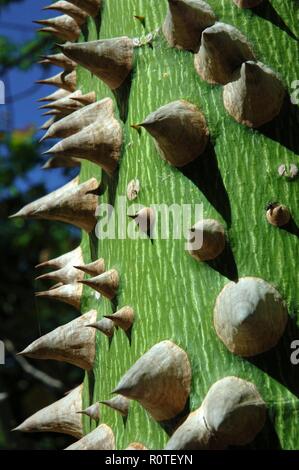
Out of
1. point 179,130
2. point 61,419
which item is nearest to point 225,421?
point 179,130

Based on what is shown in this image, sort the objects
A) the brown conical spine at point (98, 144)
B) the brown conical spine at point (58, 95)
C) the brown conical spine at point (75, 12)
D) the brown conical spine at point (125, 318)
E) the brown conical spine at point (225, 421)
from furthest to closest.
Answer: the brown conical spine at point (58, 95)
the brown conical spine at point (75, 12)
the brown conical spine at point (98, 144)
the brown conical spine at point (125, 318)
the brown conical spine at point (225, 421)

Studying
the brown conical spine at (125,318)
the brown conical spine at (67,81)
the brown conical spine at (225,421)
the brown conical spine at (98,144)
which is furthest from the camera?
the brown conical spine at (67,81)

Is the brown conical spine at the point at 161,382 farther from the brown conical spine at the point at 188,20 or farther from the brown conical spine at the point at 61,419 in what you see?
the brown conical spine at the point at 188,20

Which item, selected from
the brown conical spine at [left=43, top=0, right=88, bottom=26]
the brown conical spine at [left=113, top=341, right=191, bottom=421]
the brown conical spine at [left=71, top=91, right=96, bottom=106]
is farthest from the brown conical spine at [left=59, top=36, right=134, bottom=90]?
the brown conical spine at [left=113, top=341, right=191, bottom=421]

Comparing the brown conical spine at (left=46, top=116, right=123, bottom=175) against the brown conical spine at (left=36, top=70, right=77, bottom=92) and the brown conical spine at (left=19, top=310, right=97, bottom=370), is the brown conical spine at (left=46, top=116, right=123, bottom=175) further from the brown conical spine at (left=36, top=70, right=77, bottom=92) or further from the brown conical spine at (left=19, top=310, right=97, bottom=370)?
the brown conical spine at (left=36, top=70, right=77, bottom=92)

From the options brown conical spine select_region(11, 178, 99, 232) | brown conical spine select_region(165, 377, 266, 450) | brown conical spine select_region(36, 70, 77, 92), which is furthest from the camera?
brown conical spine select_region(36, 70, 77, 92)

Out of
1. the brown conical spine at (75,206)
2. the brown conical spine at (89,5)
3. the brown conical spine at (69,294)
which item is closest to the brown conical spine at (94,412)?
the brown conical spine at (69,294)
